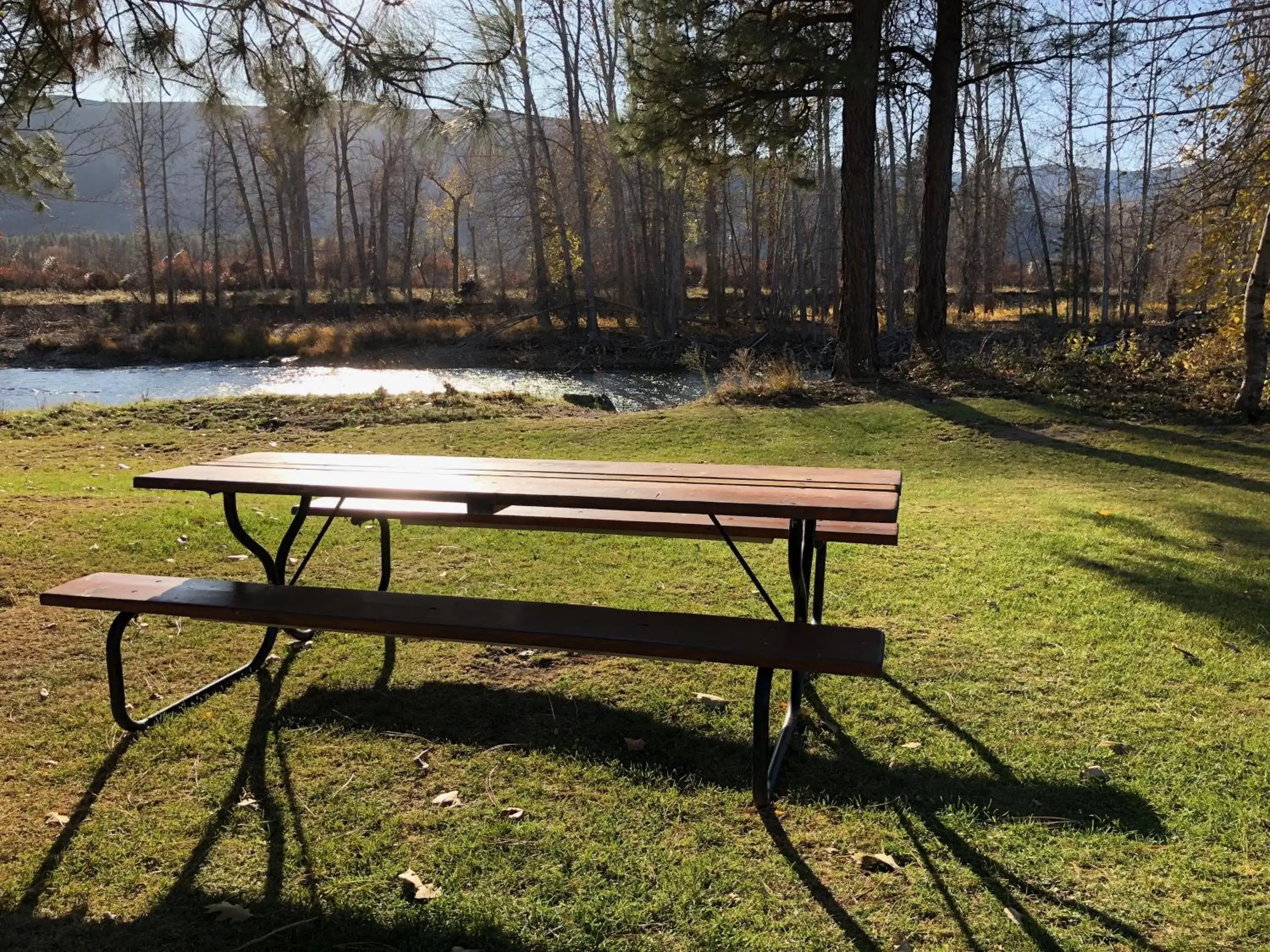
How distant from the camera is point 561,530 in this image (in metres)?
3.74

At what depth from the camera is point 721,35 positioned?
36.1 feet

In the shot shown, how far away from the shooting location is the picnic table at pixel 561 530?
2600 millimetres

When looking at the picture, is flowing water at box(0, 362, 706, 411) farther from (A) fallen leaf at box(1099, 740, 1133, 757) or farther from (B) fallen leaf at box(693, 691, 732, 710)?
(A) fallen leaf at box(1099, 740, 1133, 757)

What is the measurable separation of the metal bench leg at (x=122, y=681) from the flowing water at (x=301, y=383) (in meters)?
12.3

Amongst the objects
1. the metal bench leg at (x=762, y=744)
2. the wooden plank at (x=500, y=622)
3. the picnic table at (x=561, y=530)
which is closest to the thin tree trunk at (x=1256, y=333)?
the picnic table at (x=561, y=530)

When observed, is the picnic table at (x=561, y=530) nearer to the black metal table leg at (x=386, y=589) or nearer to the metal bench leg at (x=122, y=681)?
the metal bench leg at (x=122, y=681)

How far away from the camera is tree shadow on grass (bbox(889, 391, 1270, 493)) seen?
741 cm

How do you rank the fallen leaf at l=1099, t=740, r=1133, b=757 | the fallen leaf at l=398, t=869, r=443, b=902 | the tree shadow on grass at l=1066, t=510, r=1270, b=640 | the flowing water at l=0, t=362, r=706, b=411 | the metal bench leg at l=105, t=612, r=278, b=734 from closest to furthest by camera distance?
the fallen leaf at l=398, t=869, r=443, b=902, the fallen leaf at l=1099, t=740, r=1133, b=757, the metal bench leg at l=105, t=612, r=278, b=734, the tree shadow on grass at l=1066, t=510, r=1270, b=640, the flowing water at l=0, t=362, r=706, b=411

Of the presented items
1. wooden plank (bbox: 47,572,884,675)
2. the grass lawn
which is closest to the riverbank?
the grass lawn

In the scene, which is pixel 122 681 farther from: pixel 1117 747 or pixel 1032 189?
pixel 1032 189

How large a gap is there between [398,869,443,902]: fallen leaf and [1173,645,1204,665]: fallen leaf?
3.18m

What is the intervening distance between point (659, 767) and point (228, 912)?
1317 millimetres

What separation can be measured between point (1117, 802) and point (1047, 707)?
2.13 ft

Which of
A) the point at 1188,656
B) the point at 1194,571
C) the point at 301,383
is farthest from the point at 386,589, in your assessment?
the point at 301,383
